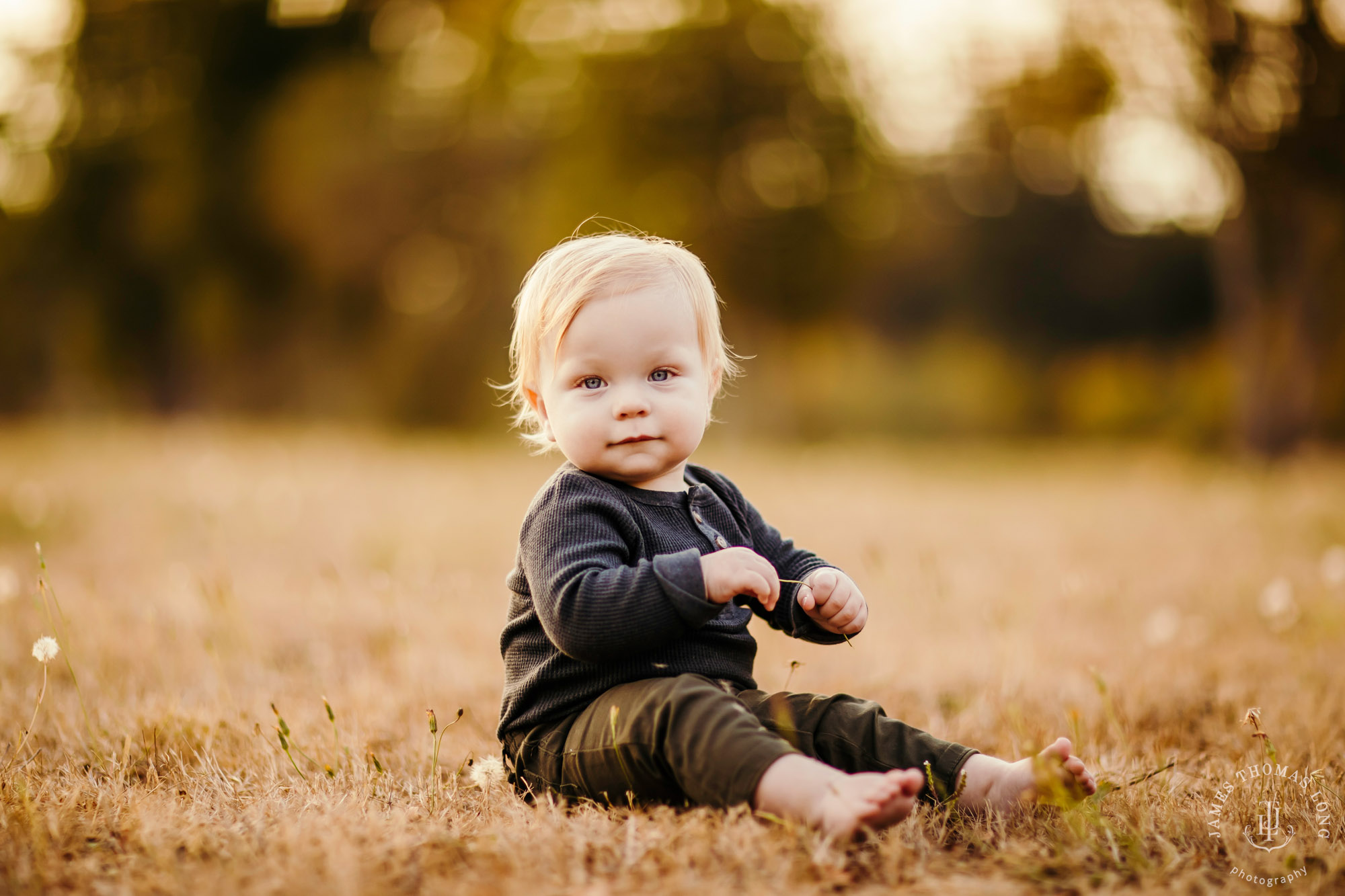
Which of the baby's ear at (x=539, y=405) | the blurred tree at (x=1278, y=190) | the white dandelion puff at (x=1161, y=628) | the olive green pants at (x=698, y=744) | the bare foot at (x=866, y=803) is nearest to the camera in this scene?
the bare foot at (x=866, y=803)

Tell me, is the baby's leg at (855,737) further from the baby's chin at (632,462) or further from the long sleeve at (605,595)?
the baby's chin at (632,462)

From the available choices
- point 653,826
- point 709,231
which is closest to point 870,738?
point 653,826

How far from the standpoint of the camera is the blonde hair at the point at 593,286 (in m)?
2.00

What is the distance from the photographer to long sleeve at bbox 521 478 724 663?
174 centimetres

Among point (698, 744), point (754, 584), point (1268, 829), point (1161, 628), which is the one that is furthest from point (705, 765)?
point (1161, 628)

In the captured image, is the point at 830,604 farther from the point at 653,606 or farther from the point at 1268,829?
the point at 1268,829

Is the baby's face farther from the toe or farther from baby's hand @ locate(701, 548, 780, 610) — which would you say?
the toe

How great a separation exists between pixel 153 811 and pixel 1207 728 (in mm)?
2617

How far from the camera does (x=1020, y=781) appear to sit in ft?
6.06

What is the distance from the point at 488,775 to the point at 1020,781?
3.62 feet

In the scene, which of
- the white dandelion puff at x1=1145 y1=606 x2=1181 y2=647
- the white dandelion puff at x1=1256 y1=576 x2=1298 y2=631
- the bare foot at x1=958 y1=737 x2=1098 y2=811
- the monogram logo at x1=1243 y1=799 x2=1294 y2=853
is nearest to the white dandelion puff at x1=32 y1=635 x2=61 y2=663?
the bare foot at x1=958 y1=737 x2=1098 y2=811

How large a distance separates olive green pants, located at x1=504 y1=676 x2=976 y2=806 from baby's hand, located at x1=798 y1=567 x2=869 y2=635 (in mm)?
160

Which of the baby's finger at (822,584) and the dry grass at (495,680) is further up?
the baby's finger at (822,584)

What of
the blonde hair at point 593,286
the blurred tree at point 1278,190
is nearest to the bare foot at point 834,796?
the blonde hair at point 593,286
